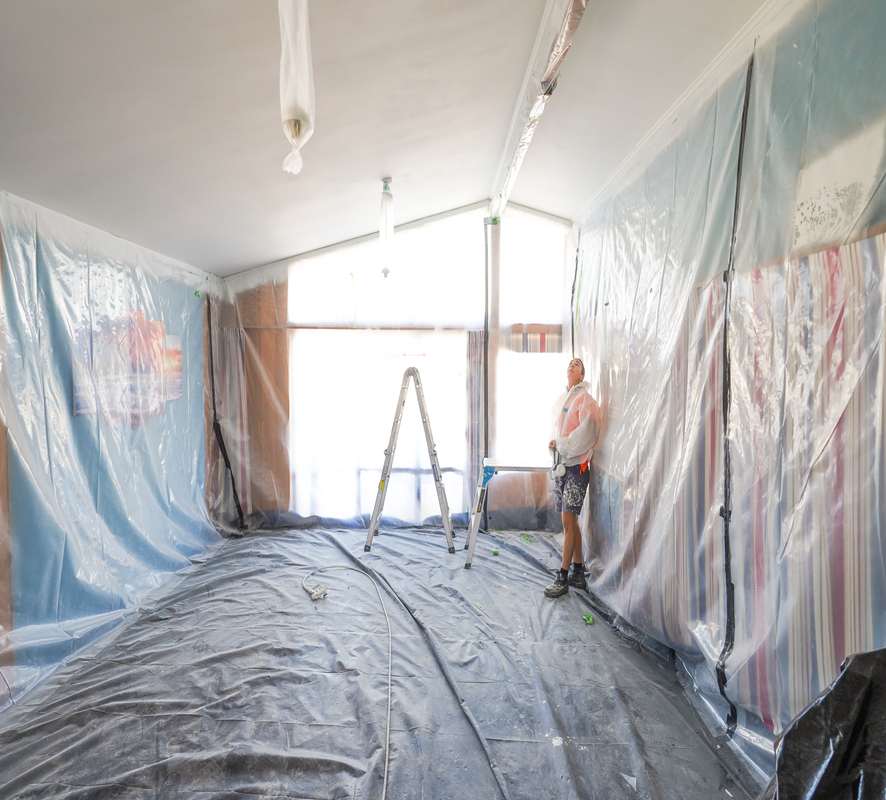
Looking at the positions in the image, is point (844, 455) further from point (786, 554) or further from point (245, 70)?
point (245, 70)

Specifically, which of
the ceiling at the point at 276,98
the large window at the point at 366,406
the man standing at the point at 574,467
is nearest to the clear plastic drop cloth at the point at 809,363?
the ceiling at the point at 276,98

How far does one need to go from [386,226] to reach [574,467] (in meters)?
1.68

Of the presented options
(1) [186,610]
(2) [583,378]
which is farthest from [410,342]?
(1) [186,610]

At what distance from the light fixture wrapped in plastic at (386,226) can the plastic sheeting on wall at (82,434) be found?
4.52ft

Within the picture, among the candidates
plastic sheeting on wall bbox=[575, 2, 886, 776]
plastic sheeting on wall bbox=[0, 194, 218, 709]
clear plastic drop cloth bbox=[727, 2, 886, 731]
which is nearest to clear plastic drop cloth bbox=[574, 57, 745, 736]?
plastic sheeting on wall bbox=[575, 2, 886, 776]

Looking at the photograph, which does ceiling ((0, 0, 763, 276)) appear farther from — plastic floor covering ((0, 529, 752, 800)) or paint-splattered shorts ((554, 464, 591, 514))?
plastic floor covering ((0, 529, 752, 800))

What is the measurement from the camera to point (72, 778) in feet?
4.42

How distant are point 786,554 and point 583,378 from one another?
1576 mm

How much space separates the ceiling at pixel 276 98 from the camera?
1.13 m

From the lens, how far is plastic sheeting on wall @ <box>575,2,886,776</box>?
3.48 ft

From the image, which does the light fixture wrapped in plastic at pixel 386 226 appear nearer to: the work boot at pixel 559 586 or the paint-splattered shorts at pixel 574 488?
the paint-splattered shorts at pixel 574 488

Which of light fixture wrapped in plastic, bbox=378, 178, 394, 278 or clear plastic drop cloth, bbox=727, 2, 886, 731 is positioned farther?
light fixture wrapped in plastic, bbox=378, 178, 394, 278

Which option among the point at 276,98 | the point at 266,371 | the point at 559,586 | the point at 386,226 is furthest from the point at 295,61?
the point at 266,371

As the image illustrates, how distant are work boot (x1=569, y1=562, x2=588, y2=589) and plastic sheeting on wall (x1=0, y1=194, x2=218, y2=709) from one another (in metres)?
2.34
